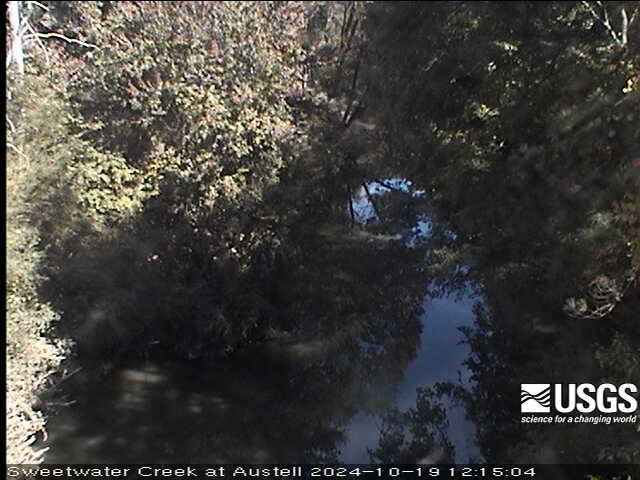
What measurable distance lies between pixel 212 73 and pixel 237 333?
145 inches

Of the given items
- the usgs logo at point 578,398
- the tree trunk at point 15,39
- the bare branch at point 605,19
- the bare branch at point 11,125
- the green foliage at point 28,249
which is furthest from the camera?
the tree trunk at point 15,39

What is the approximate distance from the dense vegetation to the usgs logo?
0.35 feet

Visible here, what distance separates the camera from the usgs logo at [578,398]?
16.5 ft

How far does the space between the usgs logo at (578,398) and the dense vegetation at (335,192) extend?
0.35 ft

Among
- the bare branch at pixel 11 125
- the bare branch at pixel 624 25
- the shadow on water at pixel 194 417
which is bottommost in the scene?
the shadow on water at pixel 194 417

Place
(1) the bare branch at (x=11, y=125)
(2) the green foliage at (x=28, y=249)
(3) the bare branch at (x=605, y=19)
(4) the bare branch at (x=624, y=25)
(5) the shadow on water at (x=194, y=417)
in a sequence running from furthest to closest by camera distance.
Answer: (5) the shadow on water at (x=194, y=417), (1) the bare branch at (x=11, y=125), (3) the bare branch at (x=605, y=19), (4) the bare branch at (x=624, y=25), (2) the green foliage at (x=28, y=249)

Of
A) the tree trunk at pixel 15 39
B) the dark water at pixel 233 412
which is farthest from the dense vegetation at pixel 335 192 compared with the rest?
the dark water at pixel 233 412

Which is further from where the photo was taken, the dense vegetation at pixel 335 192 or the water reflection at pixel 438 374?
the water reflection at pixel 438 374

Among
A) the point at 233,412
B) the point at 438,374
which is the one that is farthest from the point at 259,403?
the point at 438,374

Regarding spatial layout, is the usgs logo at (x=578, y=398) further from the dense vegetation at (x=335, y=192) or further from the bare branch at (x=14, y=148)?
the bare branch at (x=14, y=148)

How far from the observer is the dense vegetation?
5.61 m

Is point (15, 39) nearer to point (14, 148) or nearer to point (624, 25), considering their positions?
point (14, 148)

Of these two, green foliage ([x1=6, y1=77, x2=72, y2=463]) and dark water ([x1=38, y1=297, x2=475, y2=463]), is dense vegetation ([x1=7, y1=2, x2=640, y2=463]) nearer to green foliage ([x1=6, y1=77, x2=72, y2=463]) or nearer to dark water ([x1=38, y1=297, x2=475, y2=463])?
green foliage ([x1=6, y1=77, x2=72, y2=463])

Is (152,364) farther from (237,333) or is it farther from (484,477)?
(484,477)
